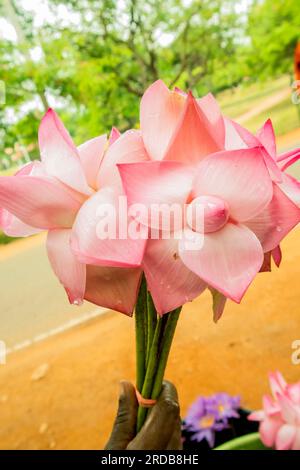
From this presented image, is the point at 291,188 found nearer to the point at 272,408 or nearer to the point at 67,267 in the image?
the point at 67,267

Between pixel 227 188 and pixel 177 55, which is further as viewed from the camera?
pixel 177 55

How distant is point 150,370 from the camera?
29 centimetres

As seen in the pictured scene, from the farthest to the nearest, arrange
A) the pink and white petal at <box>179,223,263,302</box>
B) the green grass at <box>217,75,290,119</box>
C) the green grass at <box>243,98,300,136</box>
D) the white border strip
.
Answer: the green grass at <box>217,75,290,119</box> < the green grass at <box>243,98,300,136</box> < the white border strip < the pink and white petal at <box>179,223,263,302</box>

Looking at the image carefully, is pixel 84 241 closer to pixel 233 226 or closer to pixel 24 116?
pixel 233 226

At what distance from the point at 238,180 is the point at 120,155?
0.23ft

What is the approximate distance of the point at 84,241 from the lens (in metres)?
0.20

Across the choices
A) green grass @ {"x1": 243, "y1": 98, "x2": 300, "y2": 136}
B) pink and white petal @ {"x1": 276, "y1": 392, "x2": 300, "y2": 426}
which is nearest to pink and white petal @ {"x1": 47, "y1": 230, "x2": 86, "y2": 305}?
pink and white petal @ {"x1": 276, "y1": 392, "x2": 300, "y2": 426}

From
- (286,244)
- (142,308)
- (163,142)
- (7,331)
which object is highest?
(163,142)

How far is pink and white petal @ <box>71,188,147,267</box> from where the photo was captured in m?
0.20

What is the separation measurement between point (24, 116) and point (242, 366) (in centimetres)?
185

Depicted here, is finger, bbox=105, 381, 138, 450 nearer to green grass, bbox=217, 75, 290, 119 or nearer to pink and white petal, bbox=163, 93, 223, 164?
pink and white petal, bbox=163, 93, 223, 164

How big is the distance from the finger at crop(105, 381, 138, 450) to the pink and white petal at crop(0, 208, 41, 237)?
16cm

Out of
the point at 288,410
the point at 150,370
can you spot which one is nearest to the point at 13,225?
the point at 150,370

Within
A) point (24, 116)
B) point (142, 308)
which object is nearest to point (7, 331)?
point (24, 116)
